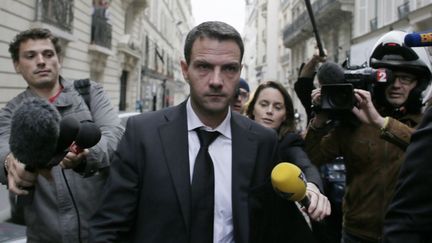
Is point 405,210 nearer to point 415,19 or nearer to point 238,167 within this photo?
point 238,167

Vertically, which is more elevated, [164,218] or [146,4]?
[146,4]

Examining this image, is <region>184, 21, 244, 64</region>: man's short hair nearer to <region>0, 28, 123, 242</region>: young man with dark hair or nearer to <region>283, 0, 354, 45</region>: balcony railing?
<region>0, 28, 123, 242</region>: young man with dark hair

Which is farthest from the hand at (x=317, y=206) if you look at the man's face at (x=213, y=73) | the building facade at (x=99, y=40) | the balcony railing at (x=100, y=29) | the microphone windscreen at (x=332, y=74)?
the balcony railing at (x=100, y=29)

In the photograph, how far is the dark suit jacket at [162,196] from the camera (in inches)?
66.7

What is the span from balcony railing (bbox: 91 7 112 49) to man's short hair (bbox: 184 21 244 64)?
16.1 metres

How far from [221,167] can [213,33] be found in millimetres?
545

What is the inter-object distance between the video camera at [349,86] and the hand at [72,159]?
1210mm

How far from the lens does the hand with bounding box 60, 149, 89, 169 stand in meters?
1.65

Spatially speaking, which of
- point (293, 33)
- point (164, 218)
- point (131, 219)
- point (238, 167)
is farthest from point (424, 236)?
point (293, 33)

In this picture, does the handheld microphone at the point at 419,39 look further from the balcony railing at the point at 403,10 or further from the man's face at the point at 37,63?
the balcony railing at the point at 403,10

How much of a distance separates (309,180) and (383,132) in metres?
0.63

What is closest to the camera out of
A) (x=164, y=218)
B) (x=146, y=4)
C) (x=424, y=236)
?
(x=424, y=236)

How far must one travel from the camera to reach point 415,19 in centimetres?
1480

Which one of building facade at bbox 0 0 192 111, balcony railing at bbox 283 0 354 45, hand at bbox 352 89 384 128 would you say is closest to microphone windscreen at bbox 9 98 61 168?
hand at bbox 352 89 384 128
